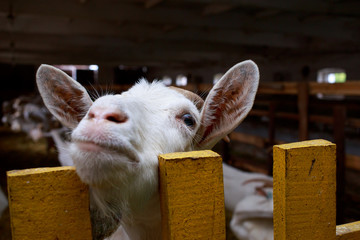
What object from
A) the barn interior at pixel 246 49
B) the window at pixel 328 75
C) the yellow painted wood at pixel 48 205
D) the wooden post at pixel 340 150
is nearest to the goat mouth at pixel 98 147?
the yellow painted wood at pixel 48 205

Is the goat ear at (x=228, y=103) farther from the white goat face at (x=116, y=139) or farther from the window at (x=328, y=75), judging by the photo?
the window at (x=328, y=75)

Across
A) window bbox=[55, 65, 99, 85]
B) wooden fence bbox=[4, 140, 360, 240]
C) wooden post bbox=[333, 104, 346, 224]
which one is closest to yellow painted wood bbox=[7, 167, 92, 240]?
wooden fence bbox=[4, 140, 360, 240]

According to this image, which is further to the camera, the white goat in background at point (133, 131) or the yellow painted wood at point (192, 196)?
the white goat in background at point (133, 131)

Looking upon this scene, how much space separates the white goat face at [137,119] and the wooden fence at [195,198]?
4.2 inches

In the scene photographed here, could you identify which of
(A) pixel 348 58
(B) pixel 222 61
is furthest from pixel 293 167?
(B) pixel 222 61

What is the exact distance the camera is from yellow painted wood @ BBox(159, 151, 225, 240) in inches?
39.7

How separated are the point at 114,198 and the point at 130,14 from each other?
5.95m

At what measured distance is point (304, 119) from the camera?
5.21 metres

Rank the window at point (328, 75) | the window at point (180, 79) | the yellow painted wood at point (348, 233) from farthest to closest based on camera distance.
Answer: the window at point (180, 79), the window at point (328, 75), the yellow painted wood at point (348, 233)

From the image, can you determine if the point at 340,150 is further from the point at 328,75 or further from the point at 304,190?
the point at 328,75

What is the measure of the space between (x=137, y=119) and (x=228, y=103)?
797 millimetres

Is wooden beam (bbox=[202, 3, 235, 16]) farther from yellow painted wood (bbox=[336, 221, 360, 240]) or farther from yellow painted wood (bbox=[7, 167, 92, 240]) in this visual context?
yellow painted wood (bbox=[7, 167, 92, 240])

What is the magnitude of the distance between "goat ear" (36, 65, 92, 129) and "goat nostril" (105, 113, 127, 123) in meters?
0.59

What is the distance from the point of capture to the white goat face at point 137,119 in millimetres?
1122
